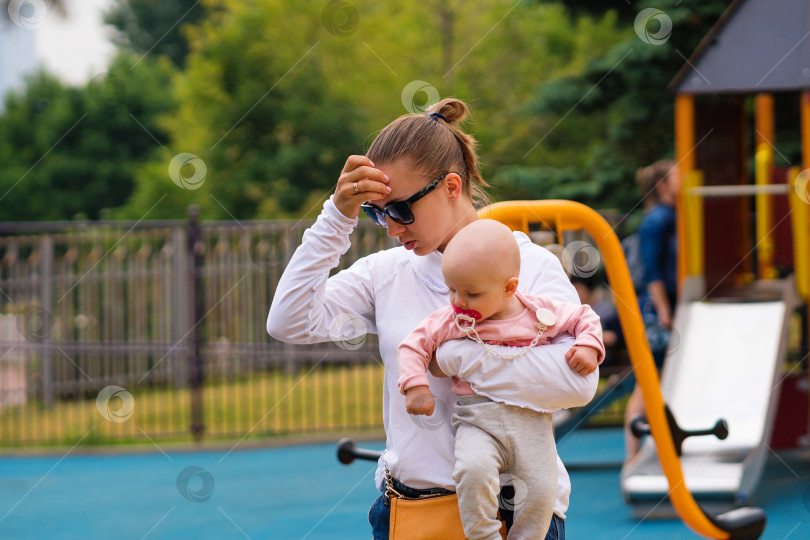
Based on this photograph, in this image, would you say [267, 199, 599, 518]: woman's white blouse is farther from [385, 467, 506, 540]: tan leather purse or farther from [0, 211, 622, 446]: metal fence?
[0, 211, 622, 446]: metal fence

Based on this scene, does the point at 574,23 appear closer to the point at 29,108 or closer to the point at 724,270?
the point at 724,270

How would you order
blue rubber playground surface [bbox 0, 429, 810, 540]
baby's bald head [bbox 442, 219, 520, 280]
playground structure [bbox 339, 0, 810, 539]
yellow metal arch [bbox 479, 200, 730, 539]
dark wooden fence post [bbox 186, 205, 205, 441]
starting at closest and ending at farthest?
1. baby's bald head [bbox 442, 219, 520, 280]
2. yellow metal arch [bbox 479, 200, 730, 539]
3. blue rubber playground surface [bbox 0, 429, 810, 540]
4. playground structure [bbox 339, 0, 810, 539]
5. dark wooden fence post [bbox 186, 205, 205, 441]

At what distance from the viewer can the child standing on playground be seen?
6.30 feet

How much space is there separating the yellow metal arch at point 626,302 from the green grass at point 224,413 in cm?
635

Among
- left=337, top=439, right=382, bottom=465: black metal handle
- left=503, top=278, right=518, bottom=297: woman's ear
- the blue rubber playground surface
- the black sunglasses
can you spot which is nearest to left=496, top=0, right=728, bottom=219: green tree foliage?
the blue rubber playground surface

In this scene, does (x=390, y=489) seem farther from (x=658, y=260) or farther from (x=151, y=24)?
(x=151, y=24)

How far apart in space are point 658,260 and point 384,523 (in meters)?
5.19

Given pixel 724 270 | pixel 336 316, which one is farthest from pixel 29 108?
pixel 336 316

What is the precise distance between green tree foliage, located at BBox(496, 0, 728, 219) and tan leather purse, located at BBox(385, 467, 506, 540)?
31.3 feet

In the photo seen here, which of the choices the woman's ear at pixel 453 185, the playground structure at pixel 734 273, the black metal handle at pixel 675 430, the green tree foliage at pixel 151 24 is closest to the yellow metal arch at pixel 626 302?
the black metal handle at pixel 675 430

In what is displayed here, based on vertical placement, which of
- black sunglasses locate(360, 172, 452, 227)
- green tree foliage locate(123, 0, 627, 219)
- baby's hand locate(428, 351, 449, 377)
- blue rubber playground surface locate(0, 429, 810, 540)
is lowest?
blue rubber playground surface locate(0, 429, 810, 540)

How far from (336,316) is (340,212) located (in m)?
0.29

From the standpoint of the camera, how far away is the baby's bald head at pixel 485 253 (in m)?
1.90

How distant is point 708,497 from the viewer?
5766 mm
